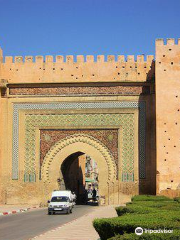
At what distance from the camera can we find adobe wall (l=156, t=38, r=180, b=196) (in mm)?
20328

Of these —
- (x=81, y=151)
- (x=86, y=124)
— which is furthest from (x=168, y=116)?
(x=81, y=151)

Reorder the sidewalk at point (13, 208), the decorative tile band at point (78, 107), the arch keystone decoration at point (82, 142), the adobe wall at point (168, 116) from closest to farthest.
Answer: the sidewalk at point (13, 208)
the adobe wall at point (168, 116)
the decorative tile band at point (78, 107)
the arch keystone decoration at point (82, 142)

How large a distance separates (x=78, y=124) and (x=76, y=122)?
0.12 meters

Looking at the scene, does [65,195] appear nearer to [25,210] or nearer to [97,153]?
[25,210]

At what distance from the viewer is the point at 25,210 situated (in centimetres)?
1941

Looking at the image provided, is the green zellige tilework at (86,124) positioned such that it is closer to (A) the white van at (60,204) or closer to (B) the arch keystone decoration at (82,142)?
(B) the arch keystone decoration at (82,142)

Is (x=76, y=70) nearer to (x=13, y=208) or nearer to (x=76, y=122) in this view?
(x=76, y=122)

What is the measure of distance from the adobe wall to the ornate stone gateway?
1.00 metres

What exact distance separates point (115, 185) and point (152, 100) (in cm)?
371

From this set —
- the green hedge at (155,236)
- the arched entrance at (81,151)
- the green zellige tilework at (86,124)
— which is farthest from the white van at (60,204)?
the green hedge at (155,236)

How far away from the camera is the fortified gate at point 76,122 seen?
21.7 meters

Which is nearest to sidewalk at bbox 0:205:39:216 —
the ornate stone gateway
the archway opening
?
the ornate stone gateway

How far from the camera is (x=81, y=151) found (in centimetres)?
2214

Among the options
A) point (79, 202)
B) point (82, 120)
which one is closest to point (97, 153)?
point (82, 120)
